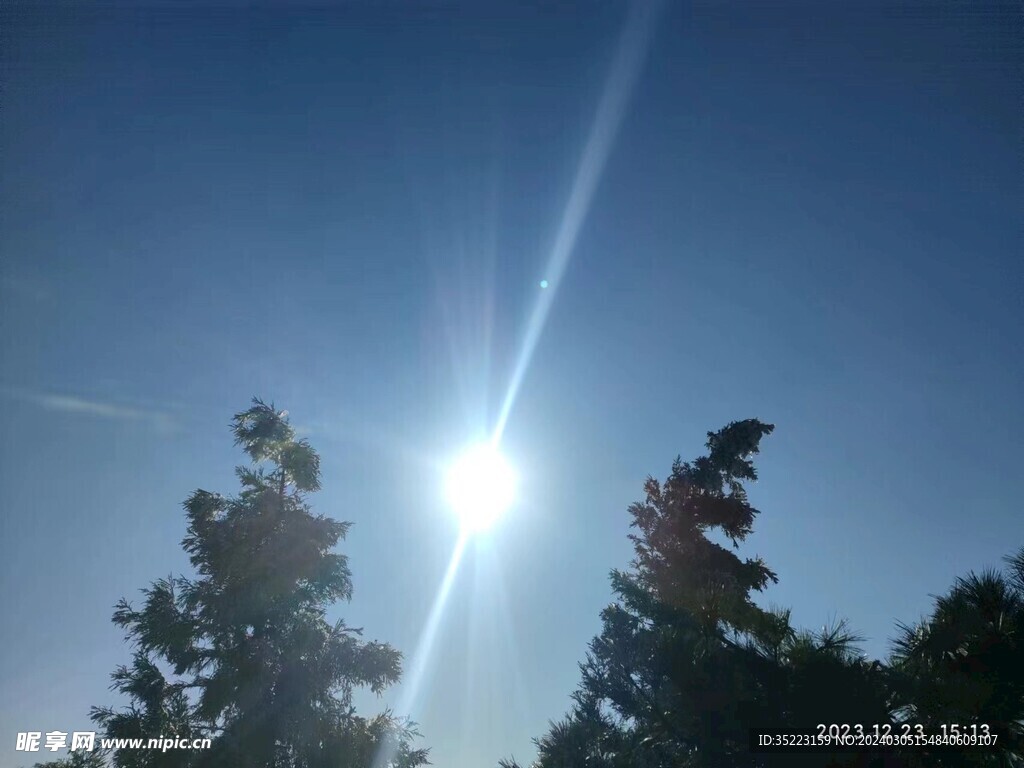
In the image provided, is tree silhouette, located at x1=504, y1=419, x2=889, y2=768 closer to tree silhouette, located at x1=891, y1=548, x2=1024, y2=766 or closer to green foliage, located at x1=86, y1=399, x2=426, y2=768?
tree silhouette, located at x1=891, y1=548, x2=1024, y2=766

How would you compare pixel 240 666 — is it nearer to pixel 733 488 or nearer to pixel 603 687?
pixel 603 687

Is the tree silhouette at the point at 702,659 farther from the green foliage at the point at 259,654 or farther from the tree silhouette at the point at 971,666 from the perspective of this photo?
the green foliage at the point at 259,654

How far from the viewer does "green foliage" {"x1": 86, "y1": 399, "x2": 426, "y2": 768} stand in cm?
1442

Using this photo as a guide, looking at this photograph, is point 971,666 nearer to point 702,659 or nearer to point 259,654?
point 702,659

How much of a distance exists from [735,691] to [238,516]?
14358mm

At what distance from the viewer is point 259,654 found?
15172 millimetres

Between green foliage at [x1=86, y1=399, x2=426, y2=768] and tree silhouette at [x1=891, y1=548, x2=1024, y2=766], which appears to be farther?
green foliage at [x1=86, y1=399, x2=426, y2=768]

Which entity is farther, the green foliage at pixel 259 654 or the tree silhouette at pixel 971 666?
the green foliage at pixel 259 654

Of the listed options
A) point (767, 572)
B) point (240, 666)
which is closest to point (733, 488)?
point (767, 572)

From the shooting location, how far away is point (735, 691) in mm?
11266

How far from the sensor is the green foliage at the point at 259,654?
14.4 meters

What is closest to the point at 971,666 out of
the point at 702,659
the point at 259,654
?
the point at 702,659

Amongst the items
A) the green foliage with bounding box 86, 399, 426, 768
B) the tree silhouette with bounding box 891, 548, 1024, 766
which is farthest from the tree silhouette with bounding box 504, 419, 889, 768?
the green foliage with bounding box 86, 399, 426, 768

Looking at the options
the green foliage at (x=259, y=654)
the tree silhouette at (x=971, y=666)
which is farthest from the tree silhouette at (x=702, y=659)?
the green foliage at (x=259, y=654)
